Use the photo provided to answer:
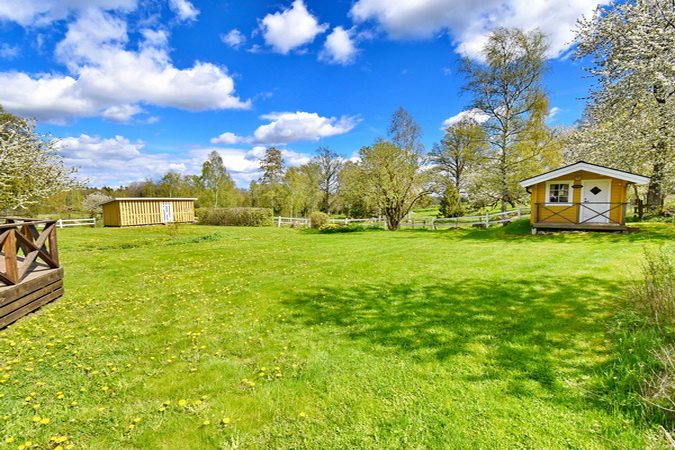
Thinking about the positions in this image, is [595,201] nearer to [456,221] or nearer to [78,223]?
[456,221]

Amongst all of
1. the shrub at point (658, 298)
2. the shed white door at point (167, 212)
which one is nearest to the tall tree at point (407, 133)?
the shrub at point (658, 298)

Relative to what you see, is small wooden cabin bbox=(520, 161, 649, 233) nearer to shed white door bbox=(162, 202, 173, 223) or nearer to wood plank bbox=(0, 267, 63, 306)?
wood plank bbox=(0, 267, 63, 306)

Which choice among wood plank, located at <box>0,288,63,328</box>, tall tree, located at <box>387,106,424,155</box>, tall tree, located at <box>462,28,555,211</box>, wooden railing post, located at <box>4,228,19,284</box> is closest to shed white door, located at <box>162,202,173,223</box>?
tall tree, located at <box>387,106,424,155</box>

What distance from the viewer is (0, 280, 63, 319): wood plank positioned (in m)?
4.42

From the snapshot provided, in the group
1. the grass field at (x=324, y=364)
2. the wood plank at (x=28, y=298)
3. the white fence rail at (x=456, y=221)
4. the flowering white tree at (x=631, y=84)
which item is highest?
the flowering white tree at (x=631, y=84)

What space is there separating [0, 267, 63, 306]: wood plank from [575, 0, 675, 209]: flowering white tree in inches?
561

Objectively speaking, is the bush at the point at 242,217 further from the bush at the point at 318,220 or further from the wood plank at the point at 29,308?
the wood plank at the point at 29,308

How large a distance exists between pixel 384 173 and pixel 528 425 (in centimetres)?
1695

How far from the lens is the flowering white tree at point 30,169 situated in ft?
32.9

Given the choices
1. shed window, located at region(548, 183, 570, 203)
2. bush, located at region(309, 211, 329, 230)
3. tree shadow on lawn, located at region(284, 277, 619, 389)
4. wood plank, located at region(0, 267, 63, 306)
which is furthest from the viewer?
bush, located at region(309, 211, 329, 230)

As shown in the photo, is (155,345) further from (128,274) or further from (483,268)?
→ (483,268)

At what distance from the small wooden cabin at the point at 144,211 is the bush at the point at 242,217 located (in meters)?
2.93

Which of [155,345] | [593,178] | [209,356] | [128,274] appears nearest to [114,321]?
[155,345]

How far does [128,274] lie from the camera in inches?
318
